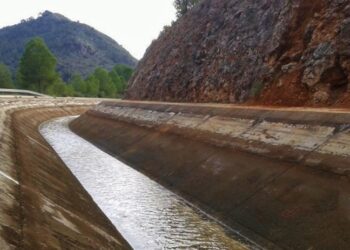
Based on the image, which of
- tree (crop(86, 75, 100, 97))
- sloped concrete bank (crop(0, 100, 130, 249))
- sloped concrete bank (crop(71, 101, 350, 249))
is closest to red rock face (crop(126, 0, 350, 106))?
sloped concrete bank (crop(71, 101, 350, 249))

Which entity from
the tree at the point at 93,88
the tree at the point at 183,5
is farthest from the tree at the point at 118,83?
the tree at the point at 183,5

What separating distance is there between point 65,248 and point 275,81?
20575mm

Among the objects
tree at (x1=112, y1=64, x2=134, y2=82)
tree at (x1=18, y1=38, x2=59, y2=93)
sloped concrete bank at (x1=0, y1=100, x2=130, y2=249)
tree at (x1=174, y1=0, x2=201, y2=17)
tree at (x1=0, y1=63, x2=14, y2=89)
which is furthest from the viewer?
Result: tree at (x1=112, y1=64, x2=134, y2=82)

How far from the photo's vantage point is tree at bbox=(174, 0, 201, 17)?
69.2m

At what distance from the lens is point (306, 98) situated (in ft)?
78.6

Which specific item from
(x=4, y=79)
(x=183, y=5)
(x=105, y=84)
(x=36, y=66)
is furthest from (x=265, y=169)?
(x=105, y=84)

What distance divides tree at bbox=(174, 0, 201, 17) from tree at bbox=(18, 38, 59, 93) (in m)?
38.1

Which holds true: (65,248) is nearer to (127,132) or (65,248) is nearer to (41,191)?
(41,191)

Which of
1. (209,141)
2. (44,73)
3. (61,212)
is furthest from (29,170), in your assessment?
(44,73)

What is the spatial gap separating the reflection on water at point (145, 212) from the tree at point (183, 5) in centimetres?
4673

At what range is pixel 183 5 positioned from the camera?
230 feet

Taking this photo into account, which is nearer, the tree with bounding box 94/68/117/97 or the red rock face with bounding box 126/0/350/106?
the red rock face with bounding box 126/0/350/106

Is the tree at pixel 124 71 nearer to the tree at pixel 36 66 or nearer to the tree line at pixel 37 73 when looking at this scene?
the tree line at pixel 37 73

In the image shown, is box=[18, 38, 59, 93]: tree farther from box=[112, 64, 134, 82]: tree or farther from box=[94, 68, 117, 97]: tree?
box=[112, 64, 134, 82]: tree
